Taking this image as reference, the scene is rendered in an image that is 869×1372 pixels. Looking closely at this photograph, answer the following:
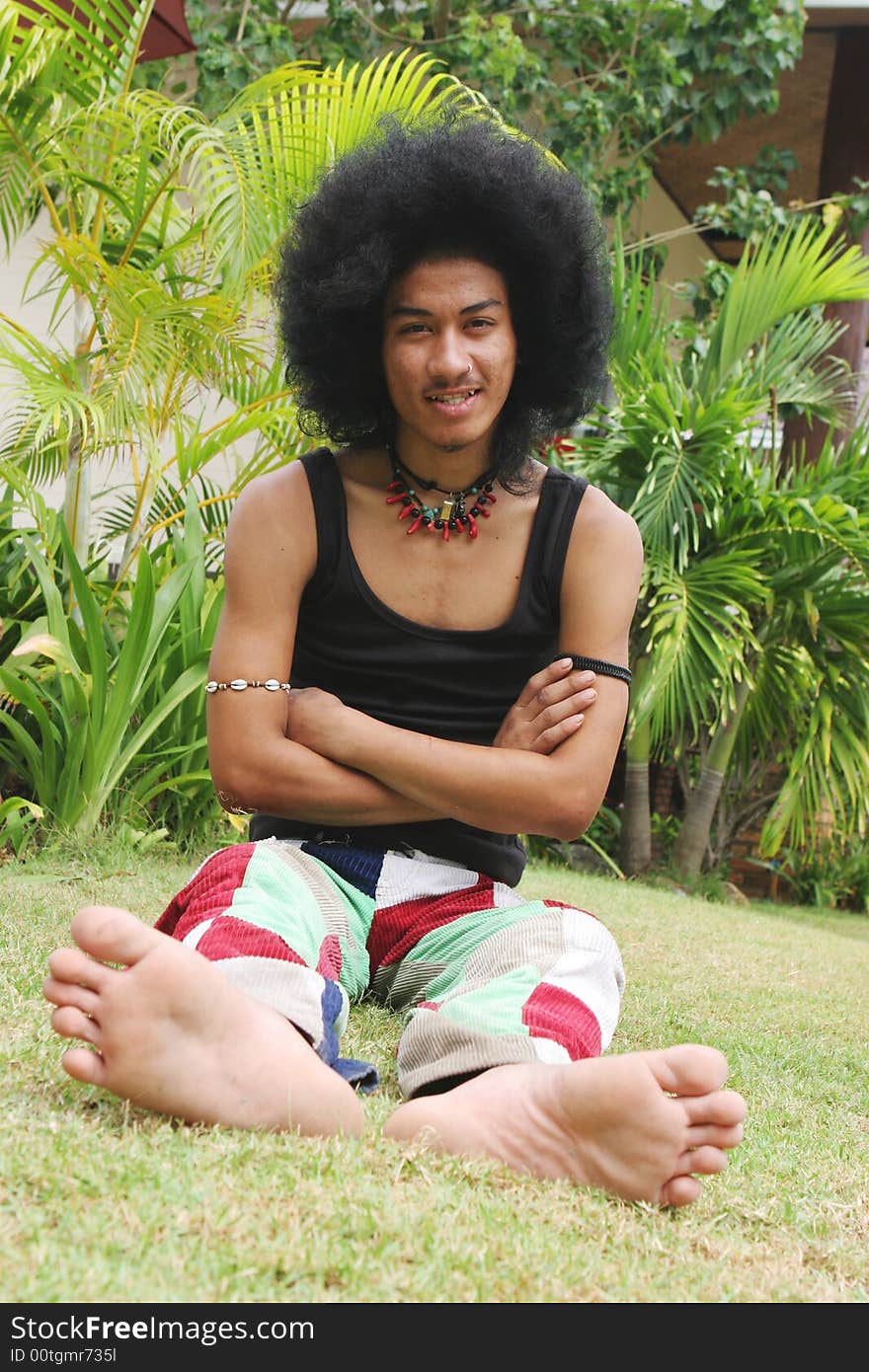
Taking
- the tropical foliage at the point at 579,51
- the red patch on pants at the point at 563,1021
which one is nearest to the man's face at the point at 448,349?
the red patch on pants at the point at 563,1021

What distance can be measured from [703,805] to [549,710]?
15.8 ft

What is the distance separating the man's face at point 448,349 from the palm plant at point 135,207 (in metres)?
1.83

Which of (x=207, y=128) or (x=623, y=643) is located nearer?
(x=623, y=643)

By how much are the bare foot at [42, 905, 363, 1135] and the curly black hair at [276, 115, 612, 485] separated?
136 cm

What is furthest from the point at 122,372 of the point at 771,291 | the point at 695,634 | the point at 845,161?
the point at 845,161

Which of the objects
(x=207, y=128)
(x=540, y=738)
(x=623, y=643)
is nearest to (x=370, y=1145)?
(x=540, y=738)

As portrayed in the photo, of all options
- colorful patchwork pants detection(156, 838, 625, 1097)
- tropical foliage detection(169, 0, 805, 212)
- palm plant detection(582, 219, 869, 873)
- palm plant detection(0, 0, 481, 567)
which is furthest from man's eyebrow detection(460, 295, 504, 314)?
tropical foliage detection(169, 0, 805, 212)

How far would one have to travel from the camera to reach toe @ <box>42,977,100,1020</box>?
152 cm

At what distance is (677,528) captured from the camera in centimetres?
621

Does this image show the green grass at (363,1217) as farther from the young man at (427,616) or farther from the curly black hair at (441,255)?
the curly black hair at (441,255)

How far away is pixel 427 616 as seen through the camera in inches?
97.0

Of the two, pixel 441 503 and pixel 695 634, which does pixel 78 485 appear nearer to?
pixel 441 503

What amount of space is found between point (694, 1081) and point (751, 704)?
17.8ft

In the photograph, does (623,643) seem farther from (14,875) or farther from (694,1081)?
(14,875)
